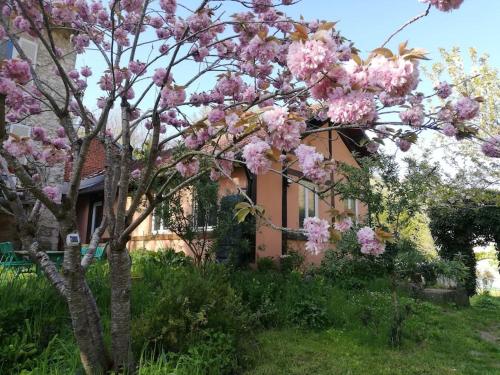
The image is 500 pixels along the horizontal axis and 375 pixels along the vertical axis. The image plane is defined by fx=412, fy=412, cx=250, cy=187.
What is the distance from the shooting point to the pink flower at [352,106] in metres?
2.06

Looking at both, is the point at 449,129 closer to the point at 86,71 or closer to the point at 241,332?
the point at 241,332

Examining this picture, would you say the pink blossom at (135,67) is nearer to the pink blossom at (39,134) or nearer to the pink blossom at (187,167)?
the pink blossom at (39,134)

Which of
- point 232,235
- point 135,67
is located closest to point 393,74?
point 135,67

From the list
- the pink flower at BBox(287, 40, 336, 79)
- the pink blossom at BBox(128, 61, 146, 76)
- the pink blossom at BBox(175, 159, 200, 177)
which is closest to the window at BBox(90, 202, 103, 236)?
the pink blossom at BBox(128, 61, 146, 76)

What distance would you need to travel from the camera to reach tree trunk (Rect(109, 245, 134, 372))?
361 centimetres

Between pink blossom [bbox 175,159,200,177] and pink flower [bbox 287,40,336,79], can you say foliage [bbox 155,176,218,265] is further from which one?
pink flower [bbox 287,40,336,79]

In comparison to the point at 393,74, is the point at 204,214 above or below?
below

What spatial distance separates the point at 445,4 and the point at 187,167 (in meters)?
2.31

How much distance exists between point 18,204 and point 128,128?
1.29 m

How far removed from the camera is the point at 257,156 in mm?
2451

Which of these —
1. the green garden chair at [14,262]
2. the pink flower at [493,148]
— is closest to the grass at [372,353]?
the pink flower at [493,148]

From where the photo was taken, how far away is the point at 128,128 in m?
4.29

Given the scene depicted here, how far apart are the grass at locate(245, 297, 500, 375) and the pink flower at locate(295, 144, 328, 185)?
2.65m

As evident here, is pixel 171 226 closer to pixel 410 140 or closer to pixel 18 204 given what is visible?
pixel 18 204
